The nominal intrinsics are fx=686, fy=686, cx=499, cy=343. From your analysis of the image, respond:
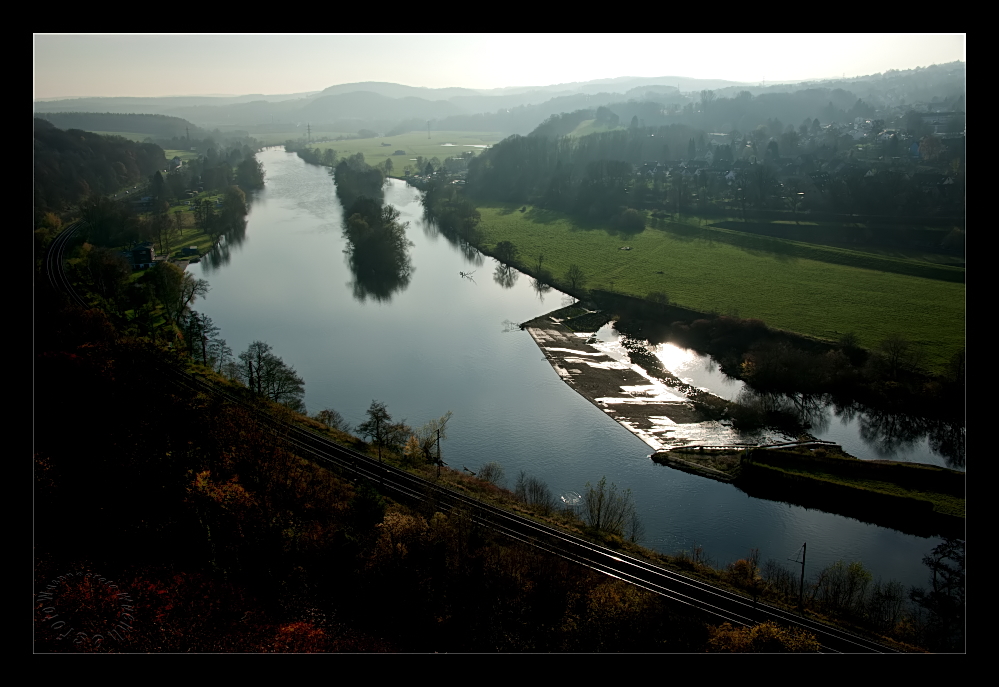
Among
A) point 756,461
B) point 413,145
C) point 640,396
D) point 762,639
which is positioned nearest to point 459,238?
point 640,396

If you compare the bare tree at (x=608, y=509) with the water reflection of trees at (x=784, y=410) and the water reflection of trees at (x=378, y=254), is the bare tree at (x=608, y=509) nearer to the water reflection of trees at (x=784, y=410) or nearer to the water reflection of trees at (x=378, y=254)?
the water reflection of trees at (x=784, y=410)

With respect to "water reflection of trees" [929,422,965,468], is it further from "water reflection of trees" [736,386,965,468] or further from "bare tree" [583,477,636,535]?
"bare tree" [583,477,636,535]

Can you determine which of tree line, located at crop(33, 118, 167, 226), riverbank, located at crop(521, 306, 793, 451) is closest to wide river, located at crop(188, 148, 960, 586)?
riverbank, located at crop(521, 306, 793, 451)

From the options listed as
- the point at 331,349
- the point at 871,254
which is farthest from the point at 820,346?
the point at 331,349

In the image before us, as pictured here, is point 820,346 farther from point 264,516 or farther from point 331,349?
point 264,516

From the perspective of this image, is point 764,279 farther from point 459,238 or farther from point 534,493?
point 534,493

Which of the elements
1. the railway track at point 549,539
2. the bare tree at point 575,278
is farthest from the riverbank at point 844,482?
the bare tree at point 575,278
